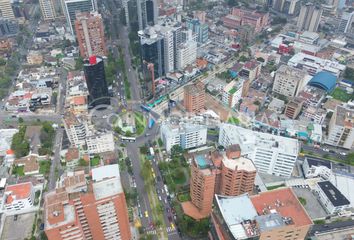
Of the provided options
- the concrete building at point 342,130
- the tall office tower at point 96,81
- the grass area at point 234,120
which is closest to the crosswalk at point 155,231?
the grass area at point 234,120

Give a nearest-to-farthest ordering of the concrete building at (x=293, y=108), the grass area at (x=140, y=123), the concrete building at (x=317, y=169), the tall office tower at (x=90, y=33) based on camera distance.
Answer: the concrete building at (x=317, y=169)
the grass area at (x=140, y=123)
the concrete building at (x=293, y=108)
the tall office tower at (x=90, y=33)

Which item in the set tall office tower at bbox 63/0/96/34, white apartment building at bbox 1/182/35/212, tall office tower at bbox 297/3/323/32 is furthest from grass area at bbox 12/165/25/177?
tall office tower at bbox 297/3/323/32

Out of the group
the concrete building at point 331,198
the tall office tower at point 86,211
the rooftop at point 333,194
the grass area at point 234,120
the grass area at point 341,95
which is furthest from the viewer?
the grass area at point 341,95

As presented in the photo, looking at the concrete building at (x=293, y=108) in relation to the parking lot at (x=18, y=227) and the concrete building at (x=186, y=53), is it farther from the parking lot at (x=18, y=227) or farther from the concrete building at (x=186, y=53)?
the parking lot at (x=18, y=227)

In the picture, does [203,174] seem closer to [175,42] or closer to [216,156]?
[216,156]

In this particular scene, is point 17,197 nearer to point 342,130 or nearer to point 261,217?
point 261,217

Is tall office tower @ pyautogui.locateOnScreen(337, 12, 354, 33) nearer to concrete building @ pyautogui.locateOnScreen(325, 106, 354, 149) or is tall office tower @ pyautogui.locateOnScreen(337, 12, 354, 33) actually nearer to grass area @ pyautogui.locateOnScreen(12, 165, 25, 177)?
concrete building @ pyautogui.locateOnScreen(325, 106, 354, 149)
